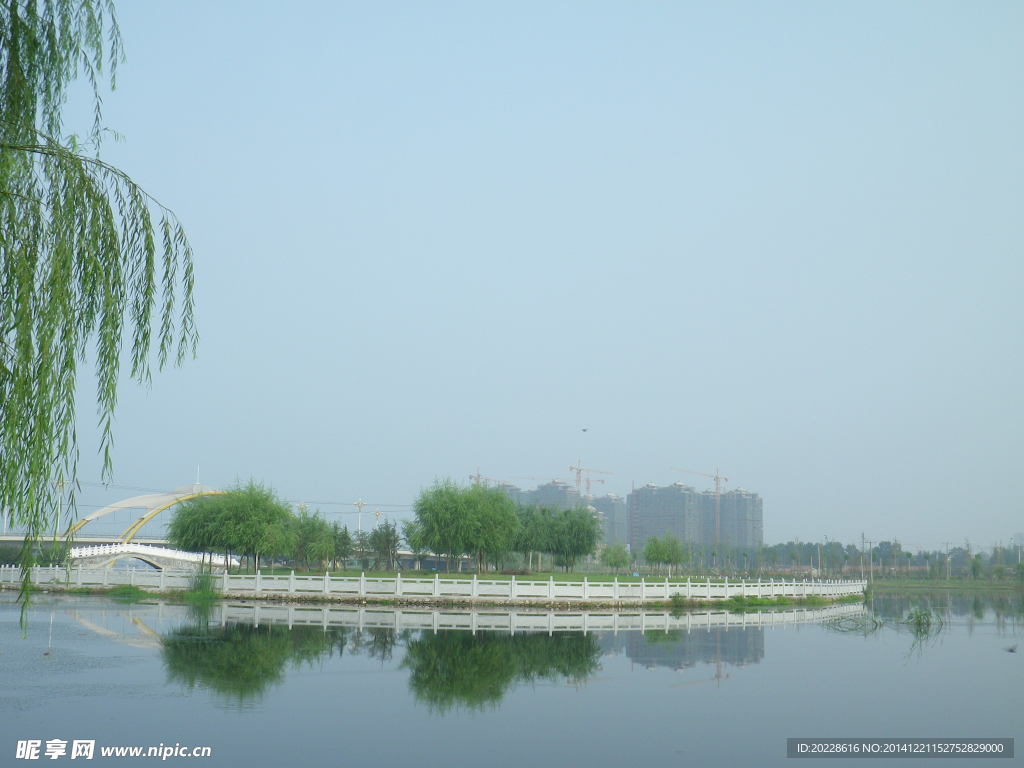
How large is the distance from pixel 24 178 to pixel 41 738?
25.4 feet

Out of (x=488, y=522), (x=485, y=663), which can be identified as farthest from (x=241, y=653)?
(x=488, y=522)

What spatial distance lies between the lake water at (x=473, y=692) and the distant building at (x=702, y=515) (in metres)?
156

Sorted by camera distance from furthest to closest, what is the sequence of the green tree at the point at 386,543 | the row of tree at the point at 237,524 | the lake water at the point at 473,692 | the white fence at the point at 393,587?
1. the green tree at the point at 386,543
2. the row of tree at the point at 237,524
3. the white fence at the point at 393,587
4. the lake water at the point at 473,692

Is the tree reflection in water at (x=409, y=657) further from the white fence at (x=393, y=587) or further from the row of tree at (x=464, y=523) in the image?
the row of tree at (x=464, y=523)

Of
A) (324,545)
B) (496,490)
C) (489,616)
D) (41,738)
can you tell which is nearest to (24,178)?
(41,738)

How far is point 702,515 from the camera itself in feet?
619

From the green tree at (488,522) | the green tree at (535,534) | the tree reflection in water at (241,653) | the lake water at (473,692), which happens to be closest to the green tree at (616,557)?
the green tree at (535,534)

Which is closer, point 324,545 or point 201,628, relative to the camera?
point 201,628

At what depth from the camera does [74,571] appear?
4700 cm

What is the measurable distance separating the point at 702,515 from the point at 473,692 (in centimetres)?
17665

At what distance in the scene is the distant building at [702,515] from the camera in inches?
7274

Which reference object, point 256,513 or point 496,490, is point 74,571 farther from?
point 496,490

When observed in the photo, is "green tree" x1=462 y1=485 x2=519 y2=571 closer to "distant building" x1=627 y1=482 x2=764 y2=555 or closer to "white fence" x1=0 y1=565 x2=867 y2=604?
"white fence" x1=0 y1=565 x2=867 y2=604

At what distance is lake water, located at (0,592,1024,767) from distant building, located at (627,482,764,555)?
155553mm
